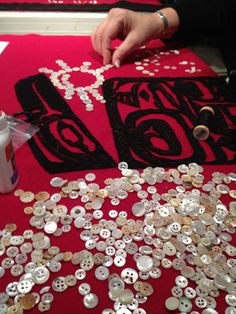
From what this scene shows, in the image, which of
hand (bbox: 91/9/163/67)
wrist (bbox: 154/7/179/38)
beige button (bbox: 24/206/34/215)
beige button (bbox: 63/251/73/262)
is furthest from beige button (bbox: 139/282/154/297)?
wrist (bbox: 154/7/179/38)

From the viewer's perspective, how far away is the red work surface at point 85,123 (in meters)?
0.52

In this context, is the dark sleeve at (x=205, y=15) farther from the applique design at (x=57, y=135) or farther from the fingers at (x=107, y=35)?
the applique design at (x=57, y=135)

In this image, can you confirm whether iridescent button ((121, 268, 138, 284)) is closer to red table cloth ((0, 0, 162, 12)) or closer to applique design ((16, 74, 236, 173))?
applique design ((16, 74, 236, 173))

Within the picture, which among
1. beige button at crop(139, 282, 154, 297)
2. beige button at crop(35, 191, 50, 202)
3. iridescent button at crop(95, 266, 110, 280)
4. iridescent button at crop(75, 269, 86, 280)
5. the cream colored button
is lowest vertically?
the cream colored button

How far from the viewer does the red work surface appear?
52 cm

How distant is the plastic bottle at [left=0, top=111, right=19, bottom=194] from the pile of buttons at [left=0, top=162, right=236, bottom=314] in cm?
3

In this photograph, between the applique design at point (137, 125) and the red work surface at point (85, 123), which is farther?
the applique design at point (137, 125)

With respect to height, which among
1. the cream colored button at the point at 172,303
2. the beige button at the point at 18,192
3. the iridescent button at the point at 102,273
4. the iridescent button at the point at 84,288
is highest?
the beige button at the point at 18,192

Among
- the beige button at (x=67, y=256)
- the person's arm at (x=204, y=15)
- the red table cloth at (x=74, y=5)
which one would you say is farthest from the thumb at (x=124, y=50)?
the beige button at (x=67, y=256)

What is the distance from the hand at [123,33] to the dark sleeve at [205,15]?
0.36ft

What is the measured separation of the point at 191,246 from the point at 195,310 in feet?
0.36

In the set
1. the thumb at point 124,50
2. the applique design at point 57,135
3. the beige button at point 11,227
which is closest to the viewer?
the beige button at point 11,227

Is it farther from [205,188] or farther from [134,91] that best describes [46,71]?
[205,188]

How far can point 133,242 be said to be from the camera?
58 cm
